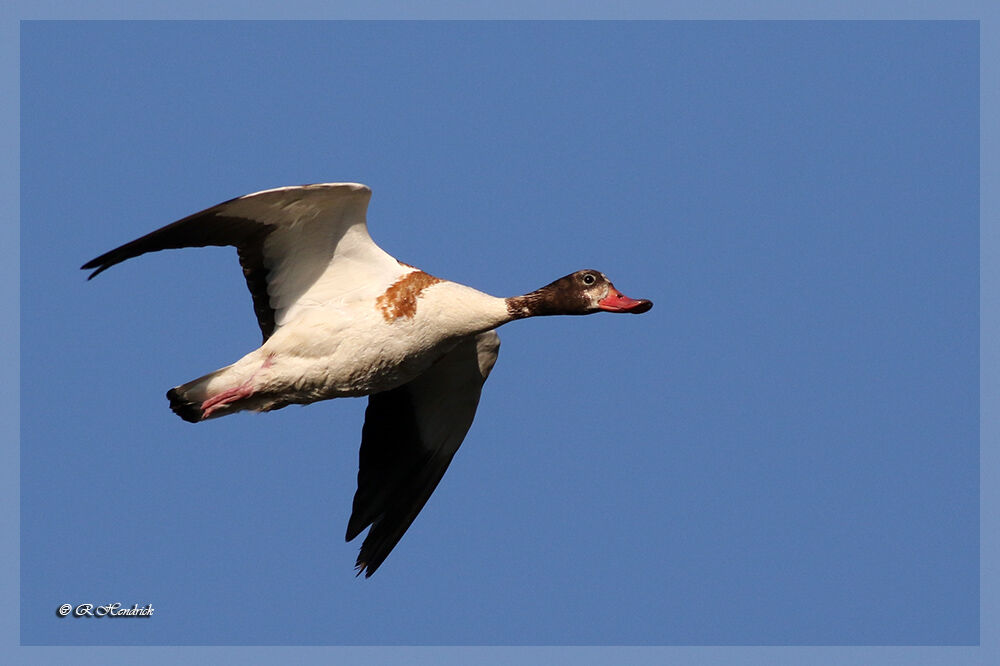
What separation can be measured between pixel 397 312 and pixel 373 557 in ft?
7.88

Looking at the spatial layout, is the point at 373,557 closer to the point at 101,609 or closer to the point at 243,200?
the point at 101,609

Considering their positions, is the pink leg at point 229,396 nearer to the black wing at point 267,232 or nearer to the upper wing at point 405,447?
the black wing at point 267,232

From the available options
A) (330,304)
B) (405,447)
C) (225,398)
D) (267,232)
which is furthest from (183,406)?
(405,447)

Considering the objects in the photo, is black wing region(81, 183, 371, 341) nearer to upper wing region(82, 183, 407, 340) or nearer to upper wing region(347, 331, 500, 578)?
upper wing region(82, 183, 407, 340)

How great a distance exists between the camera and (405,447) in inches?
506

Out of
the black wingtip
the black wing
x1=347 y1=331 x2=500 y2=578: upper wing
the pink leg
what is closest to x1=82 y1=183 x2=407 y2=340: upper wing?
the black wing

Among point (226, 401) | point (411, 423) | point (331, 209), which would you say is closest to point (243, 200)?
point (331, 209)

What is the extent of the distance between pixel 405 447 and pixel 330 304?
1894mm

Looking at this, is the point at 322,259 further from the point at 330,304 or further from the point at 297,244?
the point at 330,304

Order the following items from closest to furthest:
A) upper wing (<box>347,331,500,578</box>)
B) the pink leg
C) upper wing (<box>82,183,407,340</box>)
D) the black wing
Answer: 1. the black wing
2. upper wing (<box>82,183,407,340</box>)
3. the pink leg
4. upper wing (<box>347,331,500,578</box>)

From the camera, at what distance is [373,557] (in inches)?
500

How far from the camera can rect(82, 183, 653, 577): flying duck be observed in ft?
36.4

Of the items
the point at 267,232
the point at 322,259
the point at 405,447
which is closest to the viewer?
the point at 267,232

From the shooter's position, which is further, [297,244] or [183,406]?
[183,406]
